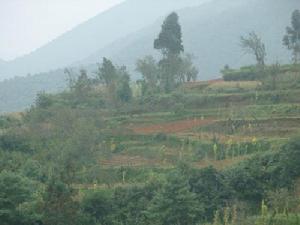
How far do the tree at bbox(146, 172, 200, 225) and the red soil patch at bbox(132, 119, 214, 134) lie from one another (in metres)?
15.6

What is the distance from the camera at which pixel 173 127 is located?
38.5 metres

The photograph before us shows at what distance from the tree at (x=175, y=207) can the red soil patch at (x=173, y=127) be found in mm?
15643

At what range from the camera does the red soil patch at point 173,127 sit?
37781 mm

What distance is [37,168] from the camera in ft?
96.2

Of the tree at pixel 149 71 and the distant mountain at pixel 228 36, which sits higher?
the distant mountain at pixel 228 36

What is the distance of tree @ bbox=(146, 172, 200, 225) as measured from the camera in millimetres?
21641

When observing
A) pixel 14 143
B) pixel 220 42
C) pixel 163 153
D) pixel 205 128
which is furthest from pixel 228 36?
pixel 163 153

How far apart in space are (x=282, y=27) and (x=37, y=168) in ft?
434

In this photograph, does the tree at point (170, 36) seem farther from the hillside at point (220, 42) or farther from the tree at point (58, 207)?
the hillside at point (220, 42)

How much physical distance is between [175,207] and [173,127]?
1706 centimetres

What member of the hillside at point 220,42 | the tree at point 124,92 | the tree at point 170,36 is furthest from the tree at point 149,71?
the hillside at point 220,42

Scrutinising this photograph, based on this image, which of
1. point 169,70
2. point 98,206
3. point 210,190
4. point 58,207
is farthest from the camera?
point 169,70

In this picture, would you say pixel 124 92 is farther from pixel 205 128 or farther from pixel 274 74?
pixel 205 128

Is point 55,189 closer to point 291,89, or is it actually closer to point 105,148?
point 105,148
